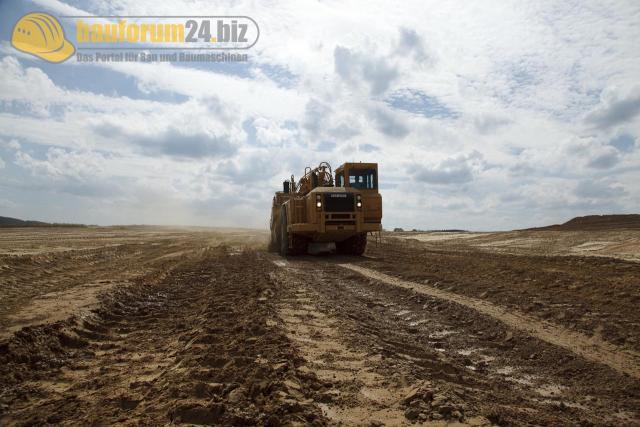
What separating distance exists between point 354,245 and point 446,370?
582 inches

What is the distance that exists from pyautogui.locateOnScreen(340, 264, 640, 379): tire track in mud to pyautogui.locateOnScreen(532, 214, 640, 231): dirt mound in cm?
2775

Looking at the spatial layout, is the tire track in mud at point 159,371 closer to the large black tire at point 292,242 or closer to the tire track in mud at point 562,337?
the tire track in mud at point 562,337

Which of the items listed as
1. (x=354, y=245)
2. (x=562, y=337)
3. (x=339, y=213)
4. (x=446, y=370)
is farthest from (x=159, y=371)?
(x=354, y=245)

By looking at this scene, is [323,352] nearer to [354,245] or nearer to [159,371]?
[159,371]

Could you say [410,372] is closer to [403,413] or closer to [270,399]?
[403,413]

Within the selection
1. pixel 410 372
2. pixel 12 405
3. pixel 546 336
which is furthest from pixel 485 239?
pixel 12 405

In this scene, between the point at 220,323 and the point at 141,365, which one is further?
the point at 220,323

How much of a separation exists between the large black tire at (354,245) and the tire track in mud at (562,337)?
9.90m

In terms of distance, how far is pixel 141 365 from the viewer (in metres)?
4.71

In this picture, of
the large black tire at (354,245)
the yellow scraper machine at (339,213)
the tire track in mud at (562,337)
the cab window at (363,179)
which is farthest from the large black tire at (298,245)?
the tire track in mud at (562,337)

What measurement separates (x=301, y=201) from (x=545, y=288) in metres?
11.2

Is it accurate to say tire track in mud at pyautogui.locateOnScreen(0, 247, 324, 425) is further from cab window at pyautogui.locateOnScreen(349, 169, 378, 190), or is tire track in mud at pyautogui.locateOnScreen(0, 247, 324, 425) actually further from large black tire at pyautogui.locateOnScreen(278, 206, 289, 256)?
cab window at pyautogui.locateOnScreen(349, 169, 378, 190)

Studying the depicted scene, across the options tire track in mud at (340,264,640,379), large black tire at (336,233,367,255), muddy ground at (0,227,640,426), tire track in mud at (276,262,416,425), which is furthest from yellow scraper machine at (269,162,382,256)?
tire track in mud at (276,262,416,425)

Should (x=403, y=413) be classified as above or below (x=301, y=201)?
below
